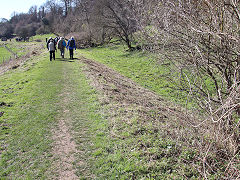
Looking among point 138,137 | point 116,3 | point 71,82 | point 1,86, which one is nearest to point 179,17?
point 138,137

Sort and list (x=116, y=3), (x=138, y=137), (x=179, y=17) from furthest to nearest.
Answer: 1. (x=116, y=3)
2. (x=138, y=137)
3. (x=179, y=17)

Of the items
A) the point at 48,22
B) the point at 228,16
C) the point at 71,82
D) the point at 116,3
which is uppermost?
the point at 48,22

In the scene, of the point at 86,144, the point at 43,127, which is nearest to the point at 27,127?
the point at 43,127

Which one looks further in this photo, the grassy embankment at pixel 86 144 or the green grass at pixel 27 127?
the green grass at pixel 27 127

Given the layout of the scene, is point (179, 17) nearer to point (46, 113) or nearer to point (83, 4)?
point (46, 113)

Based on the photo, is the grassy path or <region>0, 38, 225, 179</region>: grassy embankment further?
the grassy path

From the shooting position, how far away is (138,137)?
5918 mm

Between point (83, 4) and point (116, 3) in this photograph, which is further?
point (83, 4)

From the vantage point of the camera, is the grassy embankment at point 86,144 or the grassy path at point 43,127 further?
the grassy path at point 43,127

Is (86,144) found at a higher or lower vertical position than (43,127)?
lower

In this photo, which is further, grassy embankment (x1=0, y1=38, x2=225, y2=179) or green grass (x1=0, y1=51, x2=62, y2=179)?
green grass (x1=0, y1=51, x2=62, y2=179)

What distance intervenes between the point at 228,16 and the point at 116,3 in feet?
80.1

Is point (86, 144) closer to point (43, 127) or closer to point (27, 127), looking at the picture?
point (43, 127)

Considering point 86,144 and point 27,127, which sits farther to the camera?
point 27,127
